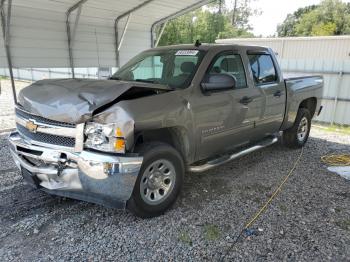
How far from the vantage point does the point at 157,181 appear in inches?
138

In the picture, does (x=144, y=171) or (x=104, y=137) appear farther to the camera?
(x=144, y=171)

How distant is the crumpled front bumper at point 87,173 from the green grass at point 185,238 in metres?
0.68

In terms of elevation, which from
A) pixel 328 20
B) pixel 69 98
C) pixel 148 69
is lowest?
pixel 69 98

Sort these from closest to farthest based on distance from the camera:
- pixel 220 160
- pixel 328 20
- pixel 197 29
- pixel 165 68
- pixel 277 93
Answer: pixel 220 160, pixel 165 68, pixel 277 93, pixel 197 29, pixel 328 20

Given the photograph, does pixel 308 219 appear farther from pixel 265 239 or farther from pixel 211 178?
pixel 211 178

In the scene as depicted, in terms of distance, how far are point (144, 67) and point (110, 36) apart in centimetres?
664

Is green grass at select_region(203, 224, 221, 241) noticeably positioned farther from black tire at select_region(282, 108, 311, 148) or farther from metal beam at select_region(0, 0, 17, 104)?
metal beam at select_region(0, 0, 17, 104)

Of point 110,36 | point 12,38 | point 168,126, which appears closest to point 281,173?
point 168,126

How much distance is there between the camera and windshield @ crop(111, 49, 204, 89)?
4023 millimetres

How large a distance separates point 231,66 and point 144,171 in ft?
7.24

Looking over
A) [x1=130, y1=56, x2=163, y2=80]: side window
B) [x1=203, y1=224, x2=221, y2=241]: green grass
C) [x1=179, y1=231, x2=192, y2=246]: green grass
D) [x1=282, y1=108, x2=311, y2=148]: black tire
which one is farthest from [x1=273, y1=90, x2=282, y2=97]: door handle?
[x1=179, y1=231, x2=192, y2=246]: green grass

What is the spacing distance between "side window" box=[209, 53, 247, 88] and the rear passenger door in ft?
0.92

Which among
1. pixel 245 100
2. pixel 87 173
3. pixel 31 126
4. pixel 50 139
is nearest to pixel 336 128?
pixel 245 100

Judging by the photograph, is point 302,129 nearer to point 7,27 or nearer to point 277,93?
point 277,93
